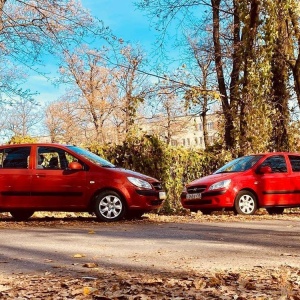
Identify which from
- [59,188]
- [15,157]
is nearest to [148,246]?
[59,188]

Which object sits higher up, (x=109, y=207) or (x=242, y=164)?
(x=242, y=164)

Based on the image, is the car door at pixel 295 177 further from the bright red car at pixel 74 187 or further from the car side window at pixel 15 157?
the car side window at pixel 15 157

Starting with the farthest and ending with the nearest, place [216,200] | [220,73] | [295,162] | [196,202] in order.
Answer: [220,73]
[295,162]
[196,202]
[216,200]

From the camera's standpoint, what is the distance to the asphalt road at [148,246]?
6562 mm

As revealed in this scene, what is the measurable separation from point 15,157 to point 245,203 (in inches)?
224

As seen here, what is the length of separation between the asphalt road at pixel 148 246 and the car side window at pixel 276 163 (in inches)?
140

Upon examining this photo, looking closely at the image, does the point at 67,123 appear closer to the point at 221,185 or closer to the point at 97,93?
the point at 97,93

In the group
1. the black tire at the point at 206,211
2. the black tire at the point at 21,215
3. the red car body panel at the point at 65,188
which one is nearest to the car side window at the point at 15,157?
the red car body panel at the point at 65,188

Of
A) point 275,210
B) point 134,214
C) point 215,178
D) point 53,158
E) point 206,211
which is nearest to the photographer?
point 53,158

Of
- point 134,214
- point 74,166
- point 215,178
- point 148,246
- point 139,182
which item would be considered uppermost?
point 74,166

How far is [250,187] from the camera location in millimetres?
14672

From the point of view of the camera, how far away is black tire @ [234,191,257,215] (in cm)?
1452

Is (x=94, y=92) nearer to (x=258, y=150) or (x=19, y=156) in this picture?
(x=258, y=150)

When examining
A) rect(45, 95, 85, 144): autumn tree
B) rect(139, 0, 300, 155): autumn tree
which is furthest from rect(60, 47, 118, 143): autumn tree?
rect(139, 0, 300, 155): autumn tree
